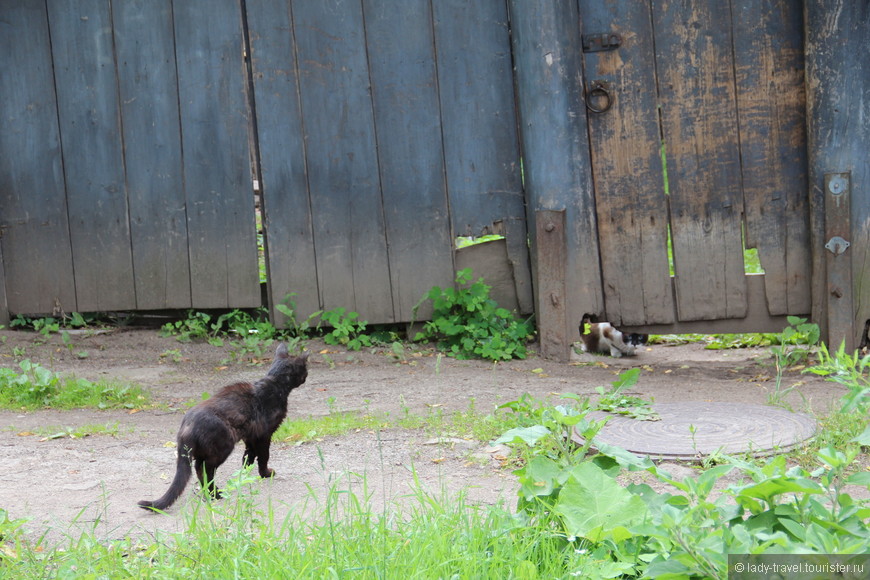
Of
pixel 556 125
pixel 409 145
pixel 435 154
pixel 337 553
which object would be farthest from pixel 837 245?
pixel 337 553

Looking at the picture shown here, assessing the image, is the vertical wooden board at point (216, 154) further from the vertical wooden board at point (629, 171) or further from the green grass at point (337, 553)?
the green grass at point (337, 553)

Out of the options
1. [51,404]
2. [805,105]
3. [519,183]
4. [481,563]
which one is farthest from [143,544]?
[805,105]

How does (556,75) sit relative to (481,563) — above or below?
above

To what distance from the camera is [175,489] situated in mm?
3090

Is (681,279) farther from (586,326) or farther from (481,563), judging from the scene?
(481,563)

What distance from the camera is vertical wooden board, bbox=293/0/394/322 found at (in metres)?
5.69

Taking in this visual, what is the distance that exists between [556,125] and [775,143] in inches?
51.5

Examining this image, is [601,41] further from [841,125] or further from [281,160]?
[281,160]

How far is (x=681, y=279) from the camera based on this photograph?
5586 millimetres

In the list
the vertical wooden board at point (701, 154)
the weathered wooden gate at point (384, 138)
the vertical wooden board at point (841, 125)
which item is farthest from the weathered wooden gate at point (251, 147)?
the vertical wooden board at point (841, 125)

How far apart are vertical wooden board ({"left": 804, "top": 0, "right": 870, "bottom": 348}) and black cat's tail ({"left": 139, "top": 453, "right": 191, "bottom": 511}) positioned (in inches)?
152

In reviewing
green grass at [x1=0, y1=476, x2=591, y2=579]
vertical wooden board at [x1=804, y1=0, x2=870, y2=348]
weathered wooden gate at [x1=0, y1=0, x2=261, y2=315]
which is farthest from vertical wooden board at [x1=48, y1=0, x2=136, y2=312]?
vertical wooden board at [x1=804, y1=0, x2=870, y2=348]

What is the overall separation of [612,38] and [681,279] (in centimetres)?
152

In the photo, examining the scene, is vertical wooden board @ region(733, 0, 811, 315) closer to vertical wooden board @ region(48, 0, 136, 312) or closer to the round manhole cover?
the round manhole cover
